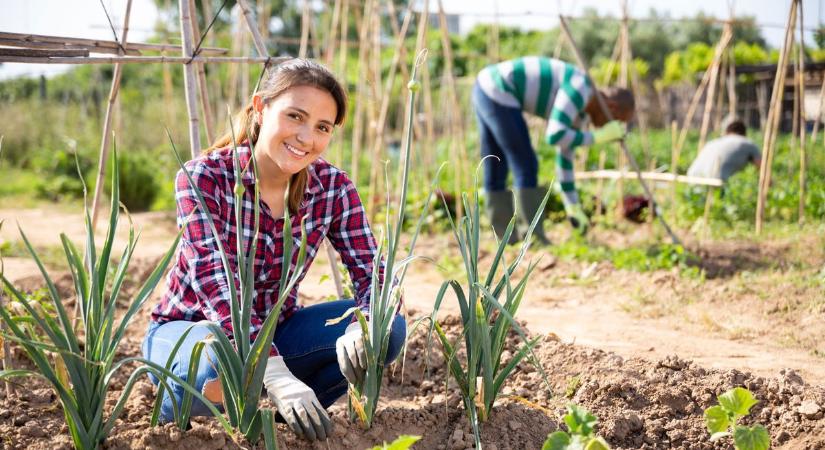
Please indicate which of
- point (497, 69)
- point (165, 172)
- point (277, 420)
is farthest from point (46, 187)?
point (277, 420)

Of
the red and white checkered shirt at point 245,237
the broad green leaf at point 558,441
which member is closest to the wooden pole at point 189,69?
the red and white checkered shirt at point 245,237

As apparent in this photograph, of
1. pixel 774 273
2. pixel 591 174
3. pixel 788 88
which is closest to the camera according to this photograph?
pixel 774 273

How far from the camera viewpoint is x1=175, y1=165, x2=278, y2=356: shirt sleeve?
165cm

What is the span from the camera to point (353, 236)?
6.54 feet

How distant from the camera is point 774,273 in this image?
3633mm

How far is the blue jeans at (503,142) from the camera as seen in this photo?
4.38 m

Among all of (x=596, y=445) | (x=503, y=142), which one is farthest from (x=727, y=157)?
(x=596, y=445)

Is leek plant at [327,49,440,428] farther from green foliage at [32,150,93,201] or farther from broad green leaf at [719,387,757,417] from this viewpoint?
green foliage at [32,150,93,201]

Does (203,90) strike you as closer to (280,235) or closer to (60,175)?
(280,235)

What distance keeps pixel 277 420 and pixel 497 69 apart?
311cm

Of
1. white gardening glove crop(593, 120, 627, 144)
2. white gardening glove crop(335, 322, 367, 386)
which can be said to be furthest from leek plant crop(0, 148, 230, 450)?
white gardening glove crop(593, 120, 627, 144)

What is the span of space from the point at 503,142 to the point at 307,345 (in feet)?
8.94

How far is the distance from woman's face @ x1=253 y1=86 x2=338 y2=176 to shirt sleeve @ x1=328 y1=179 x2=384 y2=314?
19cm

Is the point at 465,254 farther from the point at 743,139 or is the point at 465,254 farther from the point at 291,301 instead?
the point at 743,139
